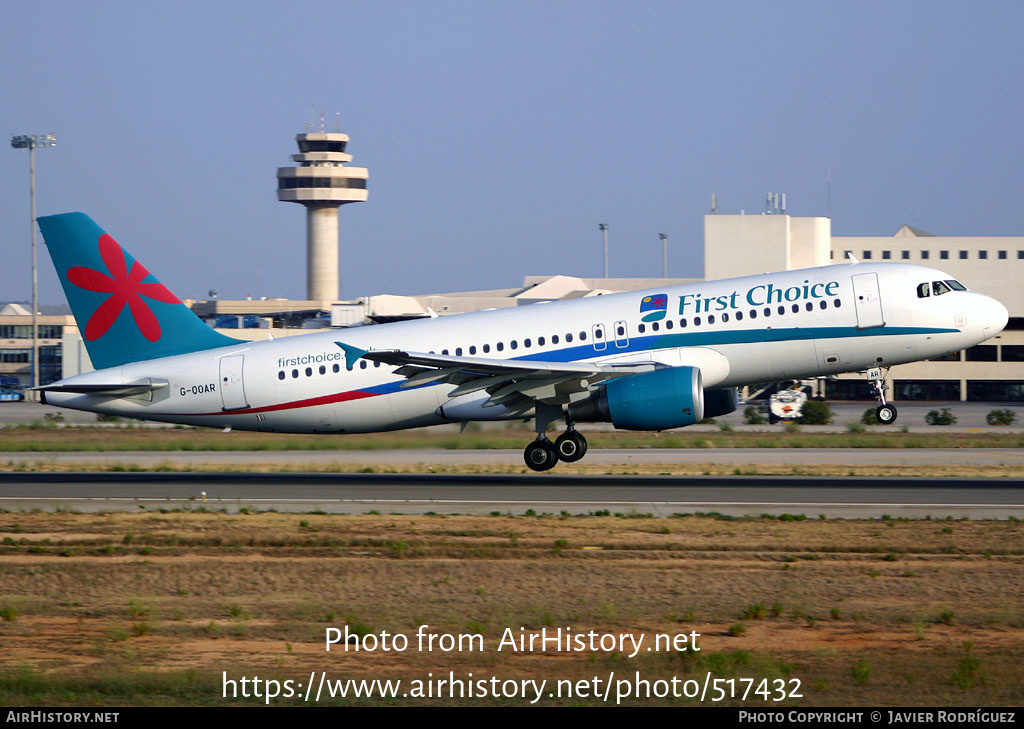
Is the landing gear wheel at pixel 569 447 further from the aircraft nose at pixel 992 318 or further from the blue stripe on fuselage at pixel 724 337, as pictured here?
the aircraft nose at pixel 992 318

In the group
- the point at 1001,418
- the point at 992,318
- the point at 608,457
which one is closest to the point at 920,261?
the point at 1001,418

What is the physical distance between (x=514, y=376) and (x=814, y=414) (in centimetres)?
3492

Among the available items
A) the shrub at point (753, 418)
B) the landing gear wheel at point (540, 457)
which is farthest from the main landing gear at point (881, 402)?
the shrub at point (753, 418)

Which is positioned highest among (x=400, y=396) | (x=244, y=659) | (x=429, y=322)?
(x=429, y=322)

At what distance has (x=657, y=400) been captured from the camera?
25.2 m

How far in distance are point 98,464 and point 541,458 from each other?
14566 mm

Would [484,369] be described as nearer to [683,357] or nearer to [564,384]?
[564,384]

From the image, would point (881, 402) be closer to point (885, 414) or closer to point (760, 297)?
point (885, 414)

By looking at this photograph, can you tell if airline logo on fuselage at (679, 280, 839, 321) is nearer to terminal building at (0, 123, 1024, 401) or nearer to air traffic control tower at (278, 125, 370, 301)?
terminal building at (0, 123, 1024, 401)

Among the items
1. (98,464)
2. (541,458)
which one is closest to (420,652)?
(541,458)

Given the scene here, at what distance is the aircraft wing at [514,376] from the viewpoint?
2516 cm

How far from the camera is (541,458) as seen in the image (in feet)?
89.8

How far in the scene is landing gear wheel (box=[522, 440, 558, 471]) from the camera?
27.4 metres

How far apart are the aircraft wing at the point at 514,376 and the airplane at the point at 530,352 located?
0.05 m
